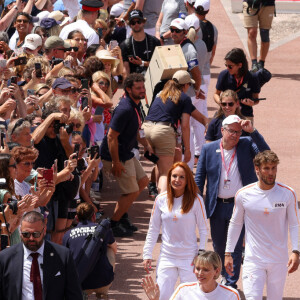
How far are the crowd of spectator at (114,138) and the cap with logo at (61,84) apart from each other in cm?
2

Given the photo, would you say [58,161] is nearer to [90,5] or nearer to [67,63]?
[67,63]

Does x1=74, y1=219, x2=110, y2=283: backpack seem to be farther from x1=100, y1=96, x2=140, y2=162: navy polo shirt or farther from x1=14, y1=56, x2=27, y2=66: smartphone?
x1=14, y1=56, x2=27, y2=66: smartphone

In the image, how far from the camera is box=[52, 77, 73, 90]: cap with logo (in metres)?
11.7

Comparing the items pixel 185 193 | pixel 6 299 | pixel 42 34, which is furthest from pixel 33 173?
pixel 42 34

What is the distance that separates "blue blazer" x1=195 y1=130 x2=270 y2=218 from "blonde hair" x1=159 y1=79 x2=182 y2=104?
7.97 feet

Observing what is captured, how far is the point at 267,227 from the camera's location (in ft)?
31.7

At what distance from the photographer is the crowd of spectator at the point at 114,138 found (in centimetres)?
968

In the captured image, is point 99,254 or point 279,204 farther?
point 99,254

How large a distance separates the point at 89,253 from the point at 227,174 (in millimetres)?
1868

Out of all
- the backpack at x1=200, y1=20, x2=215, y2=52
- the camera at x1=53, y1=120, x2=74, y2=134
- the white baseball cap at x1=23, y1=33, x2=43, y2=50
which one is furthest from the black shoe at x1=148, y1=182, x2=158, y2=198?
the backpack at x1=200, y1=20, x2=215, y2=52

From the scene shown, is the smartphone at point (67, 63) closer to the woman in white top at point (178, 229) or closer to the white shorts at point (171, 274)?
the woman in white top at point (178, 229)

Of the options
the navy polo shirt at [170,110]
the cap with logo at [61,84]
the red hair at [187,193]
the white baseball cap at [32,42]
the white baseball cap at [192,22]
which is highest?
the cap with logo at [61,84]

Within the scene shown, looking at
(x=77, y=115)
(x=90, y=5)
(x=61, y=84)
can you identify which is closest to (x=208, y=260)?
(x=77, y=115)

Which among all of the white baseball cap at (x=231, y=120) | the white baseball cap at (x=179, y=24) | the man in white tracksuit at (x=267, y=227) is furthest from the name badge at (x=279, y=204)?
the white baseball cap at (x=179, y=24)
